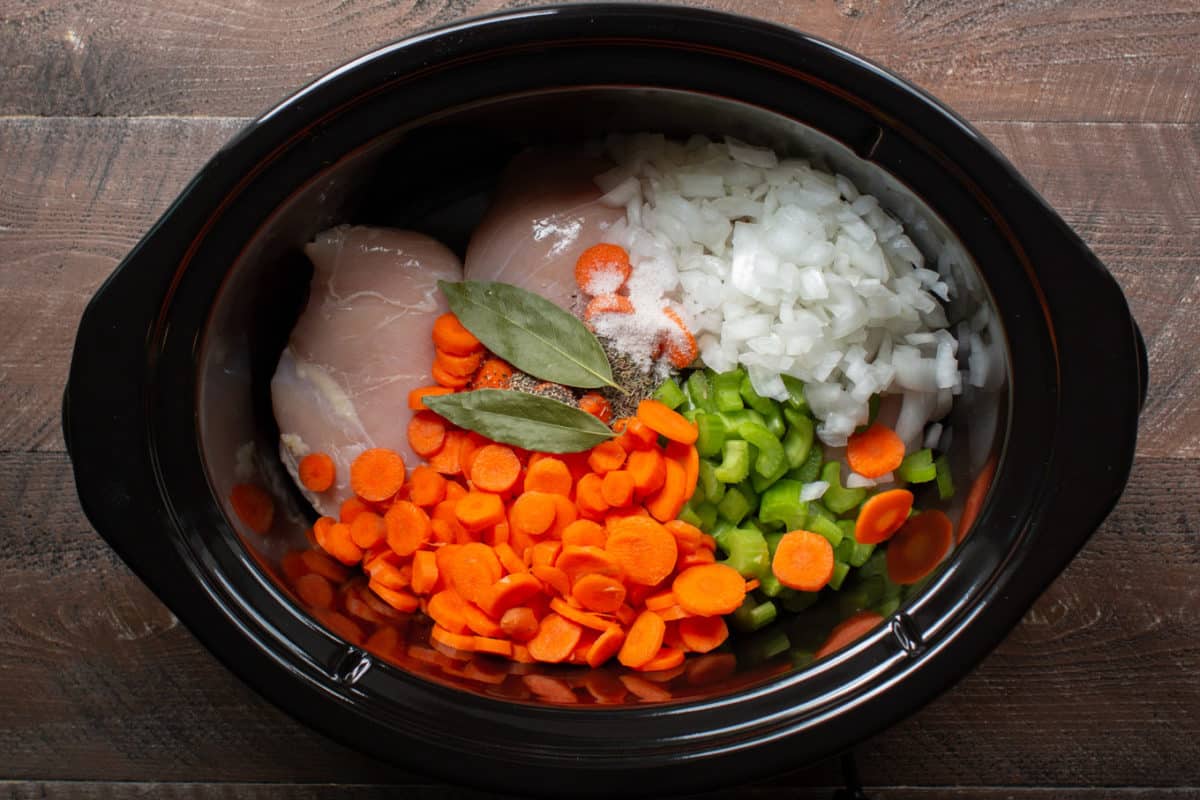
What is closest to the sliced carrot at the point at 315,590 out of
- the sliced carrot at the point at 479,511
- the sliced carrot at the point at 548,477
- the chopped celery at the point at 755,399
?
the sliced carrot at the point at 479,511

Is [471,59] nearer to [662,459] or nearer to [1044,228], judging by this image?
[662,459]

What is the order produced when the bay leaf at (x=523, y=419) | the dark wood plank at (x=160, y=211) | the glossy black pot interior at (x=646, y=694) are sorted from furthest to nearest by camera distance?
the dark wood plank at (x=160, y=211)
the bay leaf at (x=523, y=419)
the glossy black pot interior at (x=646, y=694)

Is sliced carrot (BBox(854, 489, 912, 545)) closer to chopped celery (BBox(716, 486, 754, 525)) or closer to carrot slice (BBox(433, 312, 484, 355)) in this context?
chopped celery (BBox(716, 486, 754, 525))

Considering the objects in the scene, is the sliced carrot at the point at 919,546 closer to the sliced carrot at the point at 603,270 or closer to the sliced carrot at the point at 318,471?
the sliced carrot at the point at 603,270

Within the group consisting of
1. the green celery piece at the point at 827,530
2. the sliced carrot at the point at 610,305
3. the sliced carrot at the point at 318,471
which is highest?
the sliced carrot at the point at 610,305

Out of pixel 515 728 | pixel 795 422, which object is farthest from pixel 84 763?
pixel 795 422

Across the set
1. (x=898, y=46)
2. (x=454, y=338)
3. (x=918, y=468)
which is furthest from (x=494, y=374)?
(x=898, y=46)

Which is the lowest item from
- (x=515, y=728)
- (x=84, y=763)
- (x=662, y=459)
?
(x=84, y=763)
